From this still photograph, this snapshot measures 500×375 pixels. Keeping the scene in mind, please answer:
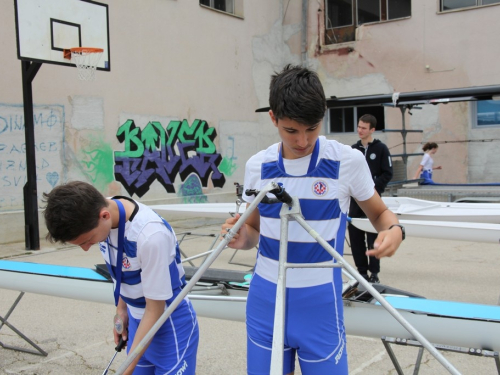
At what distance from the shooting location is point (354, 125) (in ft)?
46.3

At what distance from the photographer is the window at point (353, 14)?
44.2 feet

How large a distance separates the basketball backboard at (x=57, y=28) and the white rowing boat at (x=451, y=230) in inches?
209

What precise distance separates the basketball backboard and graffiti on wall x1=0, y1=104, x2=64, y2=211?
1428mm

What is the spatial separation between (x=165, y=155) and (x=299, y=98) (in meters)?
10.1

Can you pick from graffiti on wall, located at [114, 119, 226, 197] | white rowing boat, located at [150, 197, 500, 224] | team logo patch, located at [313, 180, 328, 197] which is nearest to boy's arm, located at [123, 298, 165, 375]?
team logo patch, located at [313, 180, 328, 197]

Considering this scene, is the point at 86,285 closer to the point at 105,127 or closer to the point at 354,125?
the point at 105,127

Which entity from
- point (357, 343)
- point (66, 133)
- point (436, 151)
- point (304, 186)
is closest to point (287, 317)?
point (304, 186)

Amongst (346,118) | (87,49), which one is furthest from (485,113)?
(87,49)

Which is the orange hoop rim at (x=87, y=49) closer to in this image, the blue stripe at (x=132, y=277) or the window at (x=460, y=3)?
the blue stripe at (x=132, y=277)

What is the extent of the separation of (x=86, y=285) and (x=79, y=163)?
682 centimetres

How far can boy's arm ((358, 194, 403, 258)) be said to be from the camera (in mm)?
1511

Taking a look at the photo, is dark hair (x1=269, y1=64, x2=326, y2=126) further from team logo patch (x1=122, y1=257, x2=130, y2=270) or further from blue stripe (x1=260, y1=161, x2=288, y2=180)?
team logo patch (x1=122, y1=257, x2=130, y2=270)

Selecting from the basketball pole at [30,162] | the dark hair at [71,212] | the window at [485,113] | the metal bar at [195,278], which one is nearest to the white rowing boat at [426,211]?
the basketball pole at [30,162]

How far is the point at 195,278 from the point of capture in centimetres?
156
